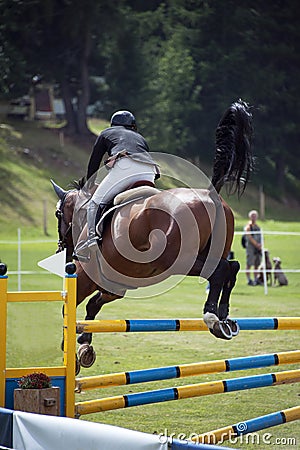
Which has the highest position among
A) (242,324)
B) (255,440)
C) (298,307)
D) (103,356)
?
(242,324)

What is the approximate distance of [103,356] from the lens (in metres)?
9.43

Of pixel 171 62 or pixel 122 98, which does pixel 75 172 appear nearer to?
pixel 122 98

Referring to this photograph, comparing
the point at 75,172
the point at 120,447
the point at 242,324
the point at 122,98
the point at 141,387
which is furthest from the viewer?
the point at 122,98

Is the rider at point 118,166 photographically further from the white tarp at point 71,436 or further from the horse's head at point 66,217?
the white tarp at point 71,436

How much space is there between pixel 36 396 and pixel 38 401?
34 mm

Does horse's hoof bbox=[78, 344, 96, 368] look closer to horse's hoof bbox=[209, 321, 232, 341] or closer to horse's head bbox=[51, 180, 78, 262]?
horse's hoof bbox=[209, 321, 232, 341]

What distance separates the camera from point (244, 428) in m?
5.13

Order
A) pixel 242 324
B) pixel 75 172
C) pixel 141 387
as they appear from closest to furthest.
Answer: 1. pixel 242 324
2. pixel 141 387
3. pixel 75 172

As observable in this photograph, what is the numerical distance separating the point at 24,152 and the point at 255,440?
33217 mm

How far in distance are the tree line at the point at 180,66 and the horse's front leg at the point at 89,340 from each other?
107 ft

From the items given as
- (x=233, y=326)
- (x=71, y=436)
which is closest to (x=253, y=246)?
(x=233, y=326)

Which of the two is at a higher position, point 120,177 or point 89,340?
point 120,177

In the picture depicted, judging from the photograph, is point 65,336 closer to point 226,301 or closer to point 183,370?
point 183,370

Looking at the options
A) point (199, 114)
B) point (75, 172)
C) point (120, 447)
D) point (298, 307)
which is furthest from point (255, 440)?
point (199, 114)
